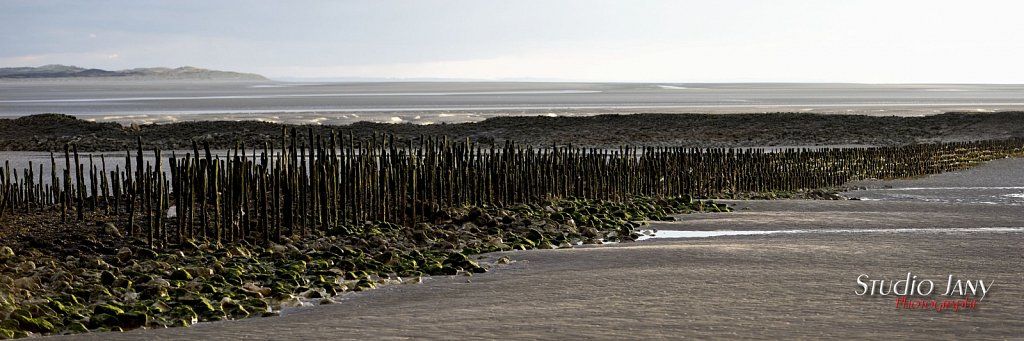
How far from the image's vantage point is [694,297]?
809cm

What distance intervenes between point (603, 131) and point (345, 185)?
1191 inches

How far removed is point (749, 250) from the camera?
10.6m

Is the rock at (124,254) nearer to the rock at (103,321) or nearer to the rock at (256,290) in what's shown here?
the rock at (256,290)

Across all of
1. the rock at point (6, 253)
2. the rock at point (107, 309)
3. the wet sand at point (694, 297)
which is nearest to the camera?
the wet sand at point (694, 297)

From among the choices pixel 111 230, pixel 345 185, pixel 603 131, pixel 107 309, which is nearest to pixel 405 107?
pixel 603 131

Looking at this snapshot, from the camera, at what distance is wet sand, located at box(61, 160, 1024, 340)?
6941mm

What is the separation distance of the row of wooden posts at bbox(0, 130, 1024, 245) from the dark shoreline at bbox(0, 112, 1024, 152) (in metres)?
17.2

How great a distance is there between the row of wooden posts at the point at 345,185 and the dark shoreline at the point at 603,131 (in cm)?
1720

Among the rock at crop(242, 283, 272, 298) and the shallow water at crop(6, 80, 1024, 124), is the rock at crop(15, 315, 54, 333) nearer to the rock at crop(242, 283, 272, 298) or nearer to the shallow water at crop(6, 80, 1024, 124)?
the rock at crop(242, 283, 272, 298)

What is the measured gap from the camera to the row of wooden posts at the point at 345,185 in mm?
12281

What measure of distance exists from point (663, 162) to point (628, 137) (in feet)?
75.2

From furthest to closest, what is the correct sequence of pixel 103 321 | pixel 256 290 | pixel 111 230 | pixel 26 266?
pixel 111 230
pixel 26 266
pixel 256 290
pixel 103 321

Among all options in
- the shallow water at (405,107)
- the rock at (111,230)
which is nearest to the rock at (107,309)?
the rock at (111,230)

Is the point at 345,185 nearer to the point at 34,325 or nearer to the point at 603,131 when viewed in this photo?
the point at 34,325
